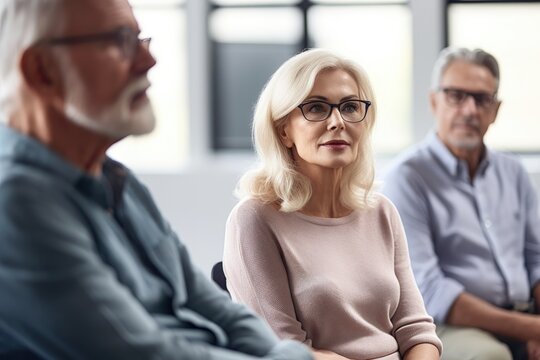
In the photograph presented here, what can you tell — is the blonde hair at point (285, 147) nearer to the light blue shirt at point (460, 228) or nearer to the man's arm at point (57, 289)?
the light blue shirt at point (460, 228)

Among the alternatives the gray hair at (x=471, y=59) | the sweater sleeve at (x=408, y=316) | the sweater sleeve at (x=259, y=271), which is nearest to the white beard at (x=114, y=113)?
the sweater sleeve at (x=259, y=271)

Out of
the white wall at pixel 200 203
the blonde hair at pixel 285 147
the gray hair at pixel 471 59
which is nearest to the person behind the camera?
the blonde hair at pixel 285 147

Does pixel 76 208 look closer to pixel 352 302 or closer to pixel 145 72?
pixel 145 72

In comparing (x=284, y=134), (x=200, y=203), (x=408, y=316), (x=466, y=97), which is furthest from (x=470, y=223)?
(x=200, y=203)

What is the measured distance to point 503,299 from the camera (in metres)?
3.11

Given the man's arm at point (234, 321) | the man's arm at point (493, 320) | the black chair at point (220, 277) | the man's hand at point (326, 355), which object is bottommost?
the man's arm at point (493, 320)

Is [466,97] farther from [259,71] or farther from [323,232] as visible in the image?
[259,71]

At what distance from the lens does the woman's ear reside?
93.7 inches

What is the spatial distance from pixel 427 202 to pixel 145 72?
69.4 inches

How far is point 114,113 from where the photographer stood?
1481 mm

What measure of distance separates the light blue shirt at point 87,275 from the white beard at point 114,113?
0.07m

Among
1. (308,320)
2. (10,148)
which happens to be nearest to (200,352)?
(10,148)

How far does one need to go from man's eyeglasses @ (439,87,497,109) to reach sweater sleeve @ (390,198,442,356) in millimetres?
1063

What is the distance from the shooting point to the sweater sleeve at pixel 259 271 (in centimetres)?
220
